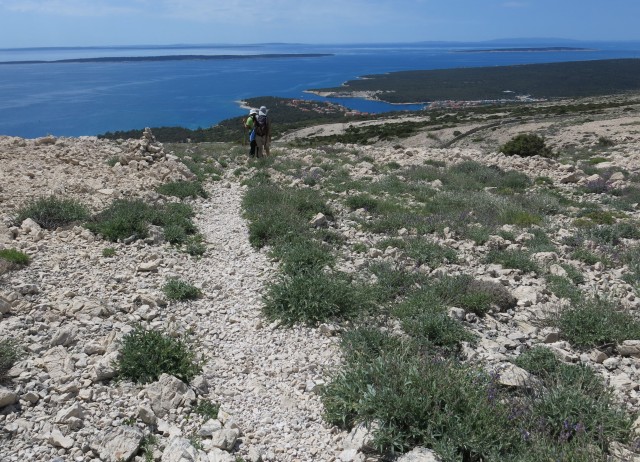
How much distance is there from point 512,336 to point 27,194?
35.1ft

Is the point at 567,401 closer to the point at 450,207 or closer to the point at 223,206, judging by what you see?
the point at 450,207

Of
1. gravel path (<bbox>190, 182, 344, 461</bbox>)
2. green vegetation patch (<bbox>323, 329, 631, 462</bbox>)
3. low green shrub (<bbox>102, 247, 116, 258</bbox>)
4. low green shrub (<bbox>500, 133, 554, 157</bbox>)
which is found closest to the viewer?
green vegetation patch (<bbox>323, 329, 631, 462</bbox>)

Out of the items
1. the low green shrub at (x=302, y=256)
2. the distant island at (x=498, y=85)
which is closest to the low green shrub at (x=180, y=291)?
the low green shrub at (x=302, y=256)

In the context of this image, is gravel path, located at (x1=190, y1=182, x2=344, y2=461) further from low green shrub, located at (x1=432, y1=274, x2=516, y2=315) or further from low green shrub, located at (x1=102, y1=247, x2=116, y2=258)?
low green shrub, located at (x1=432, y1=274, x2=516, y2=315)

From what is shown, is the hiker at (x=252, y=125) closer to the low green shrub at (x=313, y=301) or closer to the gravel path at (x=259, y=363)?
the gravel path at (x=259, y=363)

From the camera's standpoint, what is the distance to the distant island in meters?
127

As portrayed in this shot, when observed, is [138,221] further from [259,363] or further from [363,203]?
[363,203]

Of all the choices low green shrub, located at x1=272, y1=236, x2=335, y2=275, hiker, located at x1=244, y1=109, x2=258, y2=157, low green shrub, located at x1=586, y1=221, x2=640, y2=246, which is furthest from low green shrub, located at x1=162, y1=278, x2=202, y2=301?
hiker, located at x1=244, y1=109, x2=258, y2=157

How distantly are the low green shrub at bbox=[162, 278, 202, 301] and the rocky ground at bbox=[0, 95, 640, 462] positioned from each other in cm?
15

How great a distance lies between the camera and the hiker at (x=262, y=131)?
54.8 ft


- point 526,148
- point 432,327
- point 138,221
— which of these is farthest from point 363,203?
point 526,148

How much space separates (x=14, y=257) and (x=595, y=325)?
8471mm

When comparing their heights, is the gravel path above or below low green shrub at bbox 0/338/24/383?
→ below

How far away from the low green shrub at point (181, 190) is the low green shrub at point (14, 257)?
5.36 m
